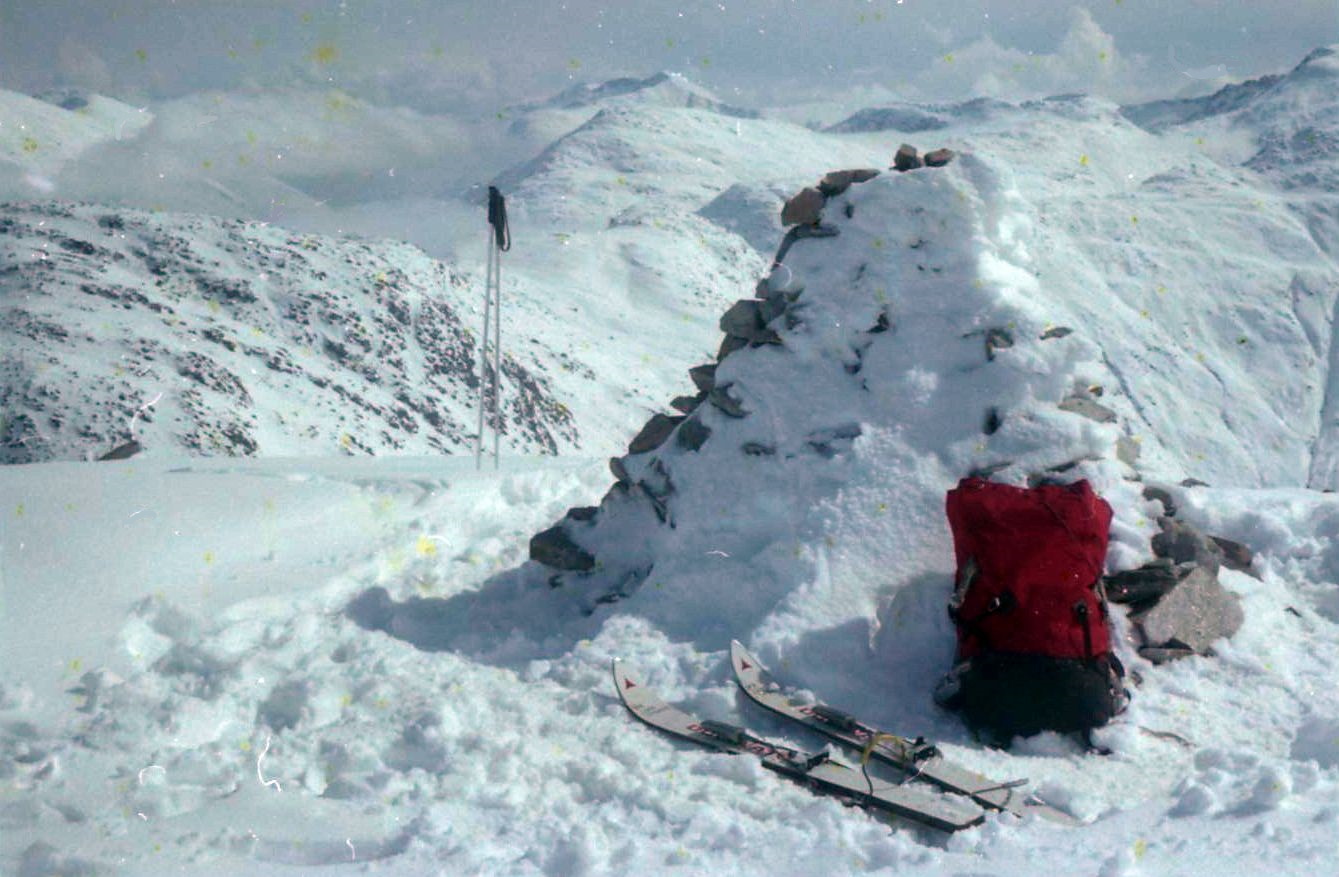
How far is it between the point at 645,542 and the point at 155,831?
14.5 ft

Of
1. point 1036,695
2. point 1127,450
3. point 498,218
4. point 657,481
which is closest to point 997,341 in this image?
point 1127,450

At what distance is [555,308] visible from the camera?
73625 millimetres

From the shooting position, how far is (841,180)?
919 centimetres

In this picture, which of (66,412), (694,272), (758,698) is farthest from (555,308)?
(758,698)

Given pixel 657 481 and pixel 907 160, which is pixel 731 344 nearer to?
pixel 657 481

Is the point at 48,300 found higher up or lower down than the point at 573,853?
lower down

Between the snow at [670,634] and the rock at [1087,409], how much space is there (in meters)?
0.13

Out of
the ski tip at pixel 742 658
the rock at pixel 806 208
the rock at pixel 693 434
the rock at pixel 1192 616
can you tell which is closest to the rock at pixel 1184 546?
the rock at pixel 1192 616

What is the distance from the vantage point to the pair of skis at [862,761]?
5.00 m

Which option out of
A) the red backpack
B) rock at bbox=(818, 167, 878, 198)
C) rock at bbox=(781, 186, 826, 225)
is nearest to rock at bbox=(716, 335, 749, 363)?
rock at bbox=(781, 186, 826, 225)

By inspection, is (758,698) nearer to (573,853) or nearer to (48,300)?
(573,853)

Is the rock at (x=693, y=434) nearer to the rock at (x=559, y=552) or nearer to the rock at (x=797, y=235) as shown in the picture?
the rock at (x=559, y=552)

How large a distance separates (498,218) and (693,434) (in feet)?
16.7

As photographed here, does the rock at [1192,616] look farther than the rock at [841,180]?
No
